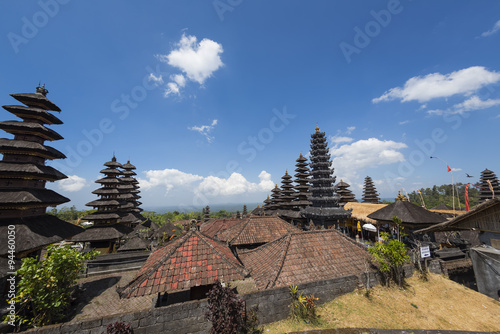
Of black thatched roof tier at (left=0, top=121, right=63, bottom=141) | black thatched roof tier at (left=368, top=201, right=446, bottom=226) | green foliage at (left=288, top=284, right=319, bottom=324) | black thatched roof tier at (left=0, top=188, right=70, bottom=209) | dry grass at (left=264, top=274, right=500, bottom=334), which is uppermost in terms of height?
black thatched roof tier at (left=0, top=121, right=63, bottom=141)

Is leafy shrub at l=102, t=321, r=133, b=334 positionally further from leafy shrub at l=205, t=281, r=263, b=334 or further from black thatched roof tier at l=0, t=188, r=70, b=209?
black thatched roof tier at l=0, t=188, r=70, b=209

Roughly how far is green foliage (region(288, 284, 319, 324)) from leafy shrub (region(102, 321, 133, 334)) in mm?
6227

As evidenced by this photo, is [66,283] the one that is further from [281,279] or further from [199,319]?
[281,279]

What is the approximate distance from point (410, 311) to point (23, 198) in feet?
74.9

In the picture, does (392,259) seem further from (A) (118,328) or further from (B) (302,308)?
(A) (118,328)

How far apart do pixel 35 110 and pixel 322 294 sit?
22750mm

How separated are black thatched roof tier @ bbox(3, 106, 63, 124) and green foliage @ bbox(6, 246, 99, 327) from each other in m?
11.9

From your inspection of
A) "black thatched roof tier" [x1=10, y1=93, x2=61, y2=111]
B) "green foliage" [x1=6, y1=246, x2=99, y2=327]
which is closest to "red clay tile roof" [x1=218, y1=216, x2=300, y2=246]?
"green foliage" [x1=6, y1=246, x2=99, y2=327]

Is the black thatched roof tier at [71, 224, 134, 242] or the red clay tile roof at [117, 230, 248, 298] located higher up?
the red clay tile roof at [117, 230, 248, 298]

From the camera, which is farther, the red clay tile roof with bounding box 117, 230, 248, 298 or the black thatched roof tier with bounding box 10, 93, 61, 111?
the black thatched roof tier with bounding box 10, 93, 61, 111

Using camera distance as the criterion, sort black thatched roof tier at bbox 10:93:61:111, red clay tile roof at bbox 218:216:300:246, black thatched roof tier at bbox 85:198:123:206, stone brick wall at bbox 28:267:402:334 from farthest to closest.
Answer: black thatched roof tier at bbox 85:198:123:206 → red clay tile roof at bbox 218:216:300:246 → black thatched roof tier at bbox 10:93:61:111 → stone brick wall at bbox 28:267:402:334

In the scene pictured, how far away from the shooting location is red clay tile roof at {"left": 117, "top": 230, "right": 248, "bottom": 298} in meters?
6.37

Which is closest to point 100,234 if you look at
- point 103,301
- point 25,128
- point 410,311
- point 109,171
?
point 109,171

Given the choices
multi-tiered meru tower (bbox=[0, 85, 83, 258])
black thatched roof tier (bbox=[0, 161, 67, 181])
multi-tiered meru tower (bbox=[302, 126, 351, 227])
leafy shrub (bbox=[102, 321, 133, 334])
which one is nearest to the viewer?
leafy shrub (bbox=[102, 321, 133, 334])
